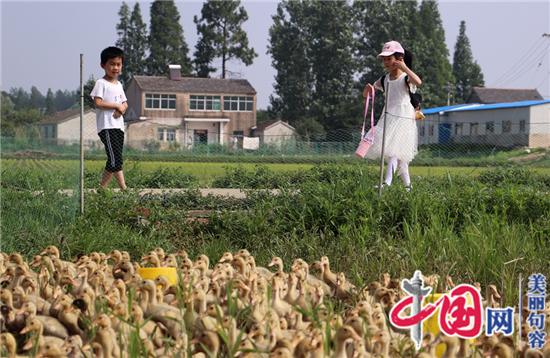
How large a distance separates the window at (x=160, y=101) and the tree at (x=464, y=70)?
33504 mm

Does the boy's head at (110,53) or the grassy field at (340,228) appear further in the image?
the boy's head at (110,53)

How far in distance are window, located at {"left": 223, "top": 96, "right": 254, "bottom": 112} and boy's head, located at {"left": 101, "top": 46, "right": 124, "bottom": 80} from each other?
69471 mm

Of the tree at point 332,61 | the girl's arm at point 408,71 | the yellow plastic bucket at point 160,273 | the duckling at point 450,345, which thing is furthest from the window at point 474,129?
the duckling at point 450,345

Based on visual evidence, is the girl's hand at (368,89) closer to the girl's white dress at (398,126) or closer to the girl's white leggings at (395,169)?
the girl's white dress at (398,126)

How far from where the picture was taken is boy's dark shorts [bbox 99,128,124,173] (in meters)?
10.7

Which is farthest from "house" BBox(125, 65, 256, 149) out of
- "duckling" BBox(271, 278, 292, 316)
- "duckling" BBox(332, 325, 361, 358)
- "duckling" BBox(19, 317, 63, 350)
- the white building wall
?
"duckling" BBox(332, 325, 361, 358)

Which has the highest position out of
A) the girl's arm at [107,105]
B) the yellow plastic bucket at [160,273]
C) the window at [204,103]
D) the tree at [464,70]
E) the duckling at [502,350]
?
the tree at [464,70]

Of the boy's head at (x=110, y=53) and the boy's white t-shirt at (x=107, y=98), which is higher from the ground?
the boy's head at (x=110, y=53)

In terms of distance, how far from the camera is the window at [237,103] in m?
80.4

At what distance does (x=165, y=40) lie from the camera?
78.4m

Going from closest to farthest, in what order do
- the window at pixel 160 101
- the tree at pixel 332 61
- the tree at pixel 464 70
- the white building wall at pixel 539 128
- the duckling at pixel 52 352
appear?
the duckling at pixel 52 352 < the white building wall at pixel 539 128 < the tree at pixel 332 61 < the window at pixel 160 101 < the tree at pixel 464 70

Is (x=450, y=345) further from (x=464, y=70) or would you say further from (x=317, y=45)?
(x=464, y=70)

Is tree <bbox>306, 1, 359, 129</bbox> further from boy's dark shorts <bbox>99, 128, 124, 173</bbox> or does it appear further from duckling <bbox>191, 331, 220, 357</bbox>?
duckling <bbox>191, 331, 220, 357</bbox>

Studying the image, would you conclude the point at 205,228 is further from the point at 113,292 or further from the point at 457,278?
the point at 113,292
